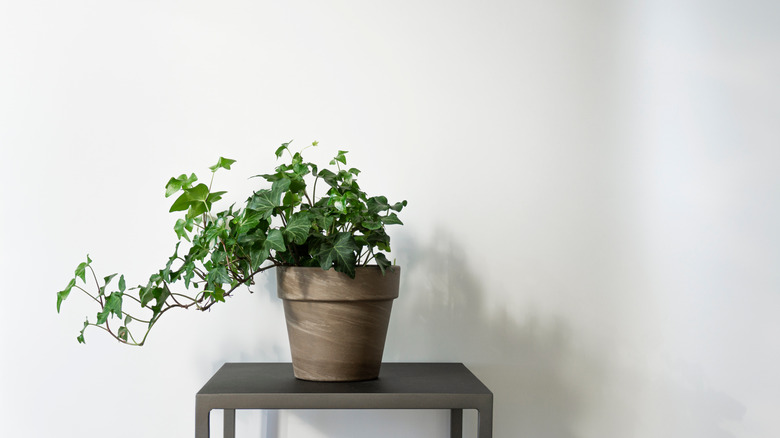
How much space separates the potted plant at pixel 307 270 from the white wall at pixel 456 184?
0.79 feet

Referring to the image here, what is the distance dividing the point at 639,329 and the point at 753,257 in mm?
312

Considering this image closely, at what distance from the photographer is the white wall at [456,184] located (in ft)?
4.49

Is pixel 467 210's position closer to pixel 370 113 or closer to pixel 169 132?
pixel 370 113

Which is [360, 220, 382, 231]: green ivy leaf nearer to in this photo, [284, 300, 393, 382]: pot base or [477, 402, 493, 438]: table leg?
[284, 300, 393, 382]: pot base

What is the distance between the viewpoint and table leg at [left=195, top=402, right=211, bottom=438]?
1.06 meters

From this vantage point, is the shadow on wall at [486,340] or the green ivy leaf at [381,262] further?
the shadow on wall at [486,340]

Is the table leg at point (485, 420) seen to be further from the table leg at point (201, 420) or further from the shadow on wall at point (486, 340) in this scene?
the table leg at point (201, 420)

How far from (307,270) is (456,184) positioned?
463 millimetres

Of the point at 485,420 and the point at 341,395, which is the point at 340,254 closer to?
the point at 341,395

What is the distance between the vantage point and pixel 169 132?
1.40 metres

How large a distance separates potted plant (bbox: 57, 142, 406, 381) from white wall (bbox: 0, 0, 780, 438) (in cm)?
24

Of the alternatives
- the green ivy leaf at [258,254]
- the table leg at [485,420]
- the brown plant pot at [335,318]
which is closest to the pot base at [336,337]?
the brown plant pot at [335,318]

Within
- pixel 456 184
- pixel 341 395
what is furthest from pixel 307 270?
pixel 456 184

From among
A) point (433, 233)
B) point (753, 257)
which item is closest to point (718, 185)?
point (753, 257)
